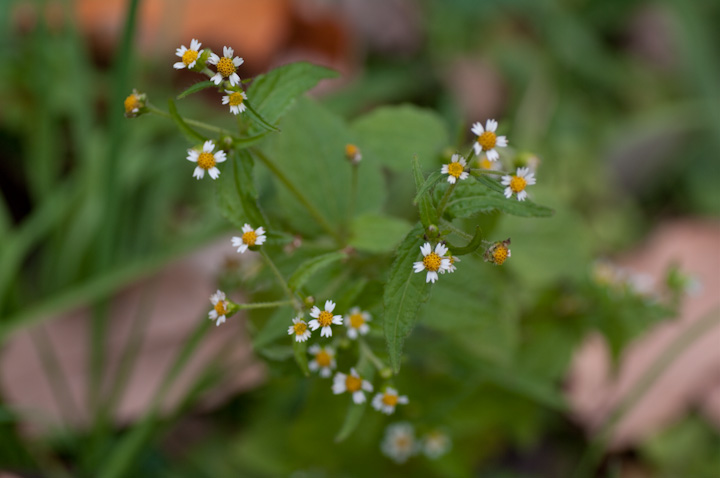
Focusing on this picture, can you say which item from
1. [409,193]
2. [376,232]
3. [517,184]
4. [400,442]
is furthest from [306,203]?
[409,193]

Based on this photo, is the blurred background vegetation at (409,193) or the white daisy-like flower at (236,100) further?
the blurred background vegetation at (409,193)

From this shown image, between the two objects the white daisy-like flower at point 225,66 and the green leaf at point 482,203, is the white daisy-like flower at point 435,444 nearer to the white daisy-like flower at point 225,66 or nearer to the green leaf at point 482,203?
the green leaf at point 482,203

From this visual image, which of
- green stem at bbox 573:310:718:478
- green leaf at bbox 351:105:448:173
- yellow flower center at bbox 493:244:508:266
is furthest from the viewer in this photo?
green stem at bbox 573:310:718:478

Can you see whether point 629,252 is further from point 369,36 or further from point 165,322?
point 165,322

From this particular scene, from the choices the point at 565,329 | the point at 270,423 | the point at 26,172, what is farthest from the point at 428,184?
the point at 26,172

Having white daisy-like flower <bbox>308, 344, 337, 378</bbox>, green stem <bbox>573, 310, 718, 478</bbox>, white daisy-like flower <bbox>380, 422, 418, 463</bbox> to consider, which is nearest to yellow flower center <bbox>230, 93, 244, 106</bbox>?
white daisy-like flower <bbox>308, 344, 337, 378</bbox>

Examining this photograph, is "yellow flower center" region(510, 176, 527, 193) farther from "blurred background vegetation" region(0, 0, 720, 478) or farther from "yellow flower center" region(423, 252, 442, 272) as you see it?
"blurred background vegetation" region(0, 0, 720, 478)

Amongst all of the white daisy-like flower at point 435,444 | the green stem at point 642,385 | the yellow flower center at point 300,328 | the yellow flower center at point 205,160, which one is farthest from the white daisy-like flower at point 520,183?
the green stem at point 642,385
